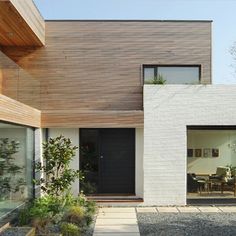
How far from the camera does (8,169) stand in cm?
1156

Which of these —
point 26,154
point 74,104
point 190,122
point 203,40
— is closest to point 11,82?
point 26,154

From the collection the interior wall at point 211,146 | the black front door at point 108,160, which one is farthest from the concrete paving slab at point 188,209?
the interior wall at point 211,146

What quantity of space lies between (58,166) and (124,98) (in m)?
3.83

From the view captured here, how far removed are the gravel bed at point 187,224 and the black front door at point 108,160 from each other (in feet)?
9.20

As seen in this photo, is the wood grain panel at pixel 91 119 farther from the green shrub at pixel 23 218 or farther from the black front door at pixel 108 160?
the green shrub at pixel 23 218

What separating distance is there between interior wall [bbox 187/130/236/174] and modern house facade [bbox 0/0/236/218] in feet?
0.19

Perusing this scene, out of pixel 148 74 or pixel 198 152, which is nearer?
pixel 148 74

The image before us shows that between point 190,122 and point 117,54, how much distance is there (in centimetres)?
390

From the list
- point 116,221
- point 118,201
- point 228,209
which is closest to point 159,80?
point 118,201

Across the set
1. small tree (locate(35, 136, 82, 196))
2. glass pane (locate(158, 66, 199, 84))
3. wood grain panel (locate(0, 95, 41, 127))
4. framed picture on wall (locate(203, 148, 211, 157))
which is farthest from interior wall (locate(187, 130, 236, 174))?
wood grain panel (locate(0, 95, 41, 127))

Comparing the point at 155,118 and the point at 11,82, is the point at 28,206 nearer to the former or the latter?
the point at 11,82

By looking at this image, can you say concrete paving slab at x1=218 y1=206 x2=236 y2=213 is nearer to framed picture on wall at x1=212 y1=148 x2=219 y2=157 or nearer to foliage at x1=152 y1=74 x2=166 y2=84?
framed picture on wall at x1=212 y1=148 x2=219 y2=157

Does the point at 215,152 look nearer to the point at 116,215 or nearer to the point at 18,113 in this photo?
the point at 116,215

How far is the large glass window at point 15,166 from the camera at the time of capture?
36.2 ft
